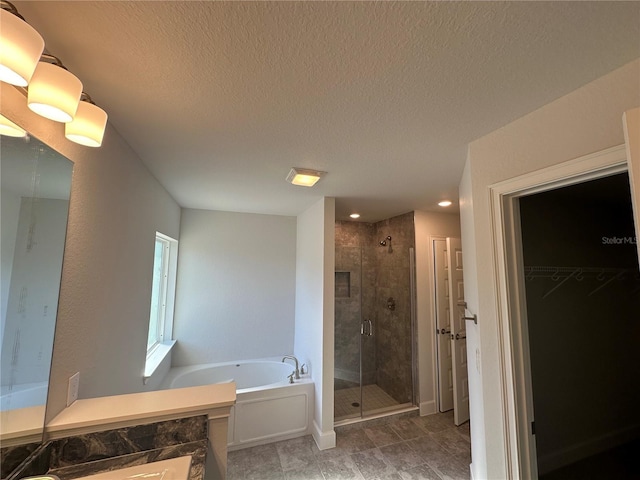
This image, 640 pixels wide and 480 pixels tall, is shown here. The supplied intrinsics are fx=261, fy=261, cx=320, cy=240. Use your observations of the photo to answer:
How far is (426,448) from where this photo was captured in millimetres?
2479

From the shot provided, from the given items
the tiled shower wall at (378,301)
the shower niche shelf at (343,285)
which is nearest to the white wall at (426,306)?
the tiled shower wall at (378,301)

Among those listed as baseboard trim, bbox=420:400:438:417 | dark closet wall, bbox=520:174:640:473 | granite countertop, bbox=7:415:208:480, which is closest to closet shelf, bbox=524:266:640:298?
dark closet wall, bbox=520:174:640:473

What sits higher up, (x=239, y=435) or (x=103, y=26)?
(x=103, y=26)

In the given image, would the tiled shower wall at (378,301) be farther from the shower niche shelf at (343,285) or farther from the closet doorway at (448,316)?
the closet doorway at (448,316)

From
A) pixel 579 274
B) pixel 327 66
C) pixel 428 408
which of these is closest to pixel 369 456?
pixel 428 408

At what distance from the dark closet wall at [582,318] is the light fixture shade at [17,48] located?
2.66 meters

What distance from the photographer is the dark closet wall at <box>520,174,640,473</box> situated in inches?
79.4

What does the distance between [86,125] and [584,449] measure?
3.92 m

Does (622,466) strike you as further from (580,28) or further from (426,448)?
(580,28)

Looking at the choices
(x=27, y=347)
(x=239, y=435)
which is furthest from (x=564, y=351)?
(x=27, y=347)

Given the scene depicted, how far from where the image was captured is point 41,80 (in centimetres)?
77

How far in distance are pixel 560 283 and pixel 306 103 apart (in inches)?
94.7

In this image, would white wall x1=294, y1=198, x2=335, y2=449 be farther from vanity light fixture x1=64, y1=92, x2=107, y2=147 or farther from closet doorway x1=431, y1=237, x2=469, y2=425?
vanity light fixture x1=64, y1=92, x2=107, y2=147

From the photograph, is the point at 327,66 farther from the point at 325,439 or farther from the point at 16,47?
the point at 325,439
